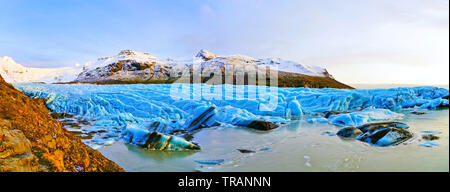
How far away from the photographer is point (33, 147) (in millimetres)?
2264

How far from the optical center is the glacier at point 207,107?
24.7ft

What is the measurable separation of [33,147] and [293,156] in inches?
139

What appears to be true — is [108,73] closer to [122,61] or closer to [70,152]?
[122,61]

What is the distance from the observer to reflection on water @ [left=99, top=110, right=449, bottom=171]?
3.43 meters

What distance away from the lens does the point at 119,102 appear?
34.1 feet

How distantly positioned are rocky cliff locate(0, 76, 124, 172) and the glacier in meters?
2.23

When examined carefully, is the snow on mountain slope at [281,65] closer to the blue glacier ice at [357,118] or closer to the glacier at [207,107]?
the glacier at [207,107]

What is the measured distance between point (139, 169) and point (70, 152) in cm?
114

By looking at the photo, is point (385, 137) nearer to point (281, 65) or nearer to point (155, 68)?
point (281, 65)

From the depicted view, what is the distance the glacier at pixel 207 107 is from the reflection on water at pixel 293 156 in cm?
112

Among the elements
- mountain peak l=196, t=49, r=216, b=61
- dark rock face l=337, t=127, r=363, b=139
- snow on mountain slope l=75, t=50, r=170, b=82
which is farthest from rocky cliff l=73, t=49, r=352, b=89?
dark rock face l=337, t=127, r=363, b=139

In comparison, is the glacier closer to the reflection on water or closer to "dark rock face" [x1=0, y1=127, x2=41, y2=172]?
the reflection on water

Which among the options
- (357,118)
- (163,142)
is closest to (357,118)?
(357,118)
